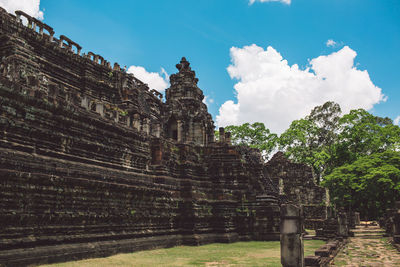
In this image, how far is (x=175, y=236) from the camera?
1786 cm

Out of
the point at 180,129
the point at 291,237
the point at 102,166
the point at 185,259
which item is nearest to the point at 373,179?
the point at 180,129

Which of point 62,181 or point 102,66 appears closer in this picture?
point 62,181

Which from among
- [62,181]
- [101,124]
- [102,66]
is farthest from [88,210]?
[102,66]

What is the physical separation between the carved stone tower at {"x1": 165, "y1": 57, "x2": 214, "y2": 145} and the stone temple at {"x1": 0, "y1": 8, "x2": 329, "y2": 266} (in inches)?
3.1

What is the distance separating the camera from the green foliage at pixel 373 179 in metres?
31.6

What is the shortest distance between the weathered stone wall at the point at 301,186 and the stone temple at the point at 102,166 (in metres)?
13.6

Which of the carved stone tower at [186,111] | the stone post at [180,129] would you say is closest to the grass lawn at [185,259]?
the stone post at [180,129]

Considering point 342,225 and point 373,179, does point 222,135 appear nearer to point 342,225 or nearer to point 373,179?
point 342,225

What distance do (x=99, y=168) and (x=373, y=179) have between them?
26643 mm

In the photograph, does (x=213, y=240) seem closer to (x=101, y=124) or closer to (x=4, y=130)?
(x=101, y=124)

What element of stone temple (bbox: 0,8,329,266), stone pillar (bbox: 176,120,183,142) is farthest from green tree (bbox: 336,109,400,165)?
stone pillar (bbox: 176,120,183,142)

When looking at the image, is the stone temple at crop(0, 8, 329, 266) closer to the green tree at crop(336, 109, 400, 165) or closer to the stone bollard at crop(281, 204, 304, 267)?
the stone bollard at crop(281, 204, 304, 267)

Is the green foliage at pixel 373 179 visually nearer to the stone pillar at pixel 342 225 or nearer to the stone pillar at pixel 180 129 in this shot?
the stone pillar at pixel 342 225

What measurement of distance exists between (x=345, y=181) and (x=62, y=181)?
2984 cm
